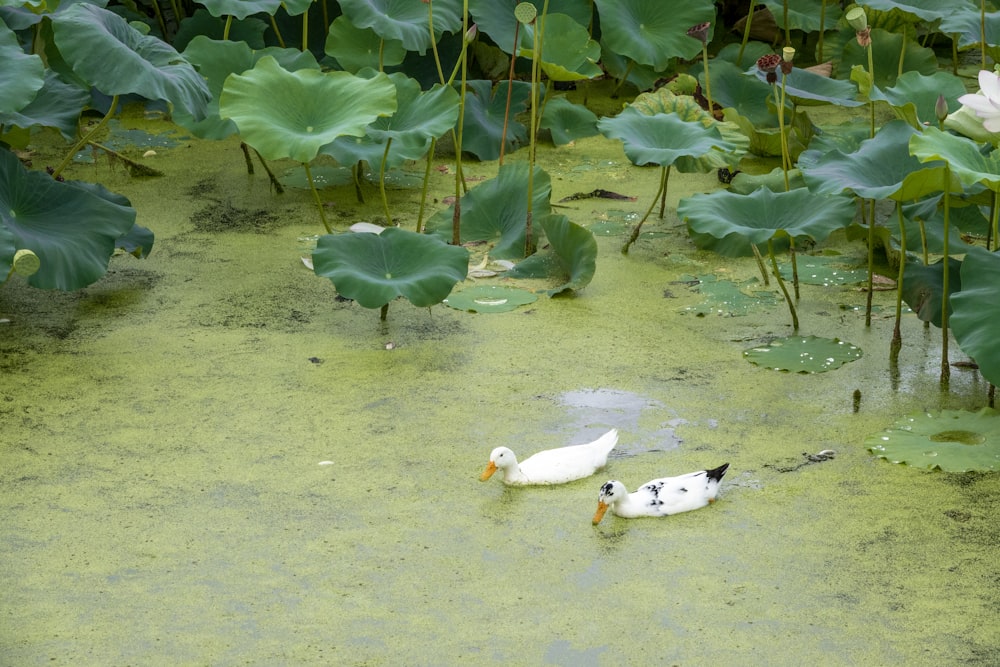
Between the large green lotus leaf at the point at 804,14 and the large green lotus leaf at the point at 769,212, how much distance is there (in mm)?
2279

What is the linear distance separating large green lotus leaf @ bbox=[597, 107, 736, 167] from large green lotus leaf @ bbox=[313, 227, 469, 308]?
2.02ft

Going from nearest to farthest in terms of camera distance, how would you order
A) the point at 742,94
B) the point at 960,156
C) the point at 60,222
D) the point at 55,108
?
the point at 960,156 → the point at 60,222 → the point at 55,108 → the point at 742,94

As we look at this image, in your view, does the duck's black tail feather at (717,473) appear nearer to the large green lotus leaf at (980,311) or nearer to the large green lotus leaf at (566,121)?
the large green lotus leaf at (980,311)

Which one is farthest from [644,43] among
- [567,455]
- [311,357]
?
[567,455]

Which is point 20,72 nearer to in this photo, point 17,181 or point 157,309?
point 17,181

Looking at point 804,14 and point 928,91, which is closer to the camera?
point 928,91

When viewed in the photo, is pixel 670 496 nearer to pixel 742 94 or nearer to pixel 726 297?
pixel 726 297

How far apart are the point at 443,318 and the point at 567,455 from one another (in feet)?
2.95

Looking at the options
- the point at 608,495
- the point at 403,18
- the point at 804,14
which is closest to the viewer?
the point at 608,495

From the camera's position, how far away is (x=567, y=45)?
4.21 metres

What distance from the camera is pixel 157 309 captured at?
328 cm

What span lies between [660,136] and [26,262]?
5.89 ft

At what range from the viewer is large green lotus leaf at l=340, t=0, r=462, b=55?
13.2ft

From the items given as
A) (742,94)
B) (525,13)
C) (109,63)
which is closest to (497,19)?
(742,94)
